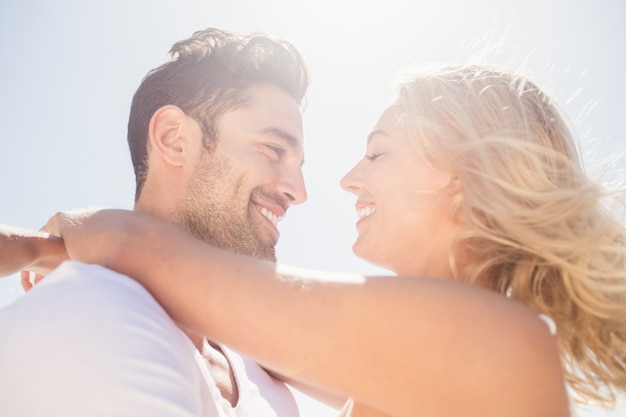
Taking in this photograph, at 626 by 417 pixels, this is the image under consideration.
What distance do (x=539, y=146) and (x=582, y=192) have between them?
11.1 inches

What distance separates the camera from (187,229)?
3521 mm

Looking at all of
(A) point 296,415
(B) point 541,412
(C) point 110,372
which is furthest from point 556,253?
(A) point 296,415

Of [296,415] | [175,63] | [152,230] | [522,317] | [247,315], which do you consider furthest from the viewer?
[175,63]

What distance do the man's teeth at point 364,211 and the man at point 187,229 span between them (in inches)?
40.3

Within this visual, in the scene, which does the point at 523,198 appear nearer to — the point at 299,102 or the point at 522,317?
the point at 522,317

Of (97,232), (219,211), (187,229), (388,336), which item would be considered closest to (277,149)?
(219,211)

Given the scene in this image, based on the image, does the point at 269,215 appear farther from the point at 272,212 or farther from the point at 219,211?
the point at 219,211

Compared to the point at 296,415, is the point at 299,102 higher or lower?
higher

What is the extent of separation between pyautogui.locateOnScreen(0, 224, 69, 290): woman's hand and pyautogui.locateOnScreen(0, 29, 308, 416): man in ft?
2.51

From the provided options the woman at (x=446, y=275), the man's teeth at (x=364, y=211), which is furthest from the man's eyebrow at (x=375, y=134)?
the man's teeth at (x=364, y=211)

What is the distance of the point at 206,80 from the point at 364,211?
1.92m

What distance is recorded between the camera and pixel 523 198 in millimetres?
2283

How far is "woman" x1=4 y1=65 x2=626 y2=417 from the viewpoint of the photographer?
1.35 metres

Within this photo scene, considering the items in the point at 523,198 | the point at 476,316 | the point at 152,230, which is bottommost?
the point at 152,230
